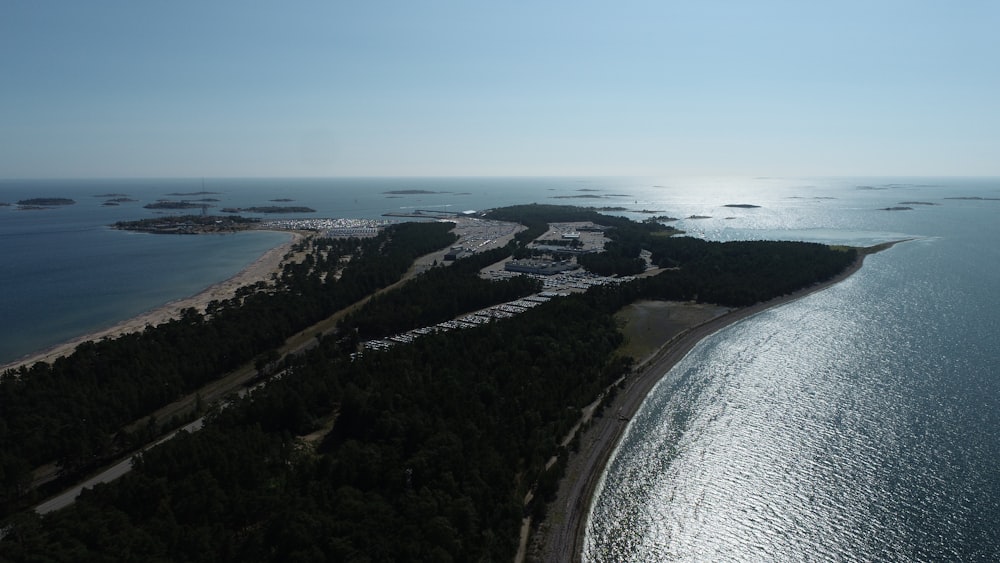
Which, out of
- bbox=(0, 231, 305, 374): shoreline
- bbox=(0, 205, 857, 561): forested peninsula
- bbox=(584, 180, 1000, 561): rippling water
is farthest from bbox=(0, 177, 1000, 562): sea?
bbox=(0, 205, 857, 561): forested peninsula

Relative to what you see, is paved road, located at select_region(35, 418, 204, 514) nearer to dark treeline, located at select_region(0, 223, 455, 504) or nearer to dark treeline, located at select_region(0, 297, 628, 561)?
dark treeline, located at select_region(0, 223, 455, 504)

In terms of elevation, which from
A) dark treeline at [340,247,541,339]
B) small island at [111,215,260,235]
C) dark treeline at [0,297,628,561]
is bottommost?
dark treeline at [0,297,628,561]

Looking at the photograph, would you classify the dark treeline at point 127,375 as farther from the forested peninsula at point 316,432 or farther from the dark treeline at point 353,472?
the dark treeline at point 353,472

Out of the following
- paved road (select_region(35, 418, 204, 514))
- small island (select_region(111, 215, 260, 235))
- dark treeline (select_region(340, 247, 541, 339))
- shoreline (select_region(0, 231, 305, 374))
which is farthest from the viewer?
small island (select_region(111, 215, 260, 235))

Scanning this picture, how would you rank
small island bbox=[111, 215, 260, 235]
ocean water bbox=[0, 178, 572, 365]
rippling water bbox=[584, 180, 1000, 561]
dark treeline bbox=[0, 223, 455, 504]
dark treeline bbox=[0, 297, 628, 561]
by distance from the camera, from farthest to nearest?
small island bbox=[111, 215, 260, 235], ocean water bbox=[0, 178, 572, 365], dark treeline bbox=[0, 223, 455, 504], rippling water bbox=[584, 180, 1000, 561], dark treeline bbox=[0, 297, 628, 561]

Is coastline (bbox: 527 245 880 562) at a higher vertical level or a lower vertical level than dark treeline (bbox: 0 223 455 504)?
lower

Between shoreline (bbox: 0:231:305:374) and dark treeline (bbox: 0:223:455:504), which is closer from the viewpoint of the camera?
dark treeline (bbox: 0:223:455:504)
